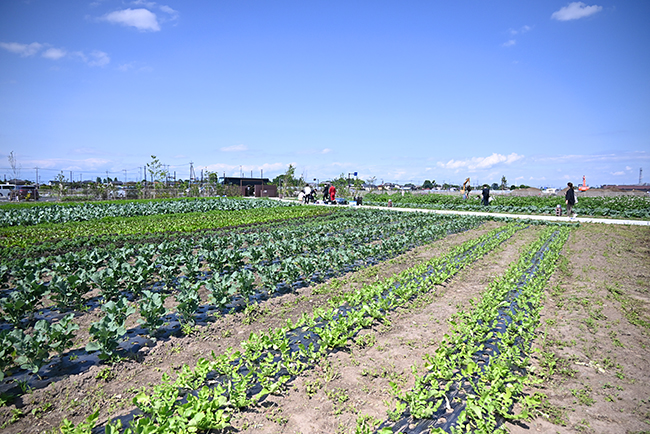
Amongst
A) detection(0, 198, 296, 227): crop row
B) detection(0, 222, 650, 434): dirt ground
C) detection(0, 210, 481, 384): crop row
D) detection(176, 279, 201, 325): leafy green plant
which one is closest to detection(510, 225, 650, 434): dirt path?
detection(0, 222, 650, 434): dirt ground

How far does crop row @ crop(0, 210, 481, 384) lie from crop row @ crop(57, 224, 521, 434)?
125cm

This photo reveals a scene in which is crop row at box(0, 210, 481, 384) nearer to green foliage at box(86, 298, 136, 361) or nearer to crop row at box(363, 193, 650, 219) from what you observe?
green foliage at box(86, 298, 136, 361)

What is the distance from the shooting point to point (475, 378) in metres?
4.13

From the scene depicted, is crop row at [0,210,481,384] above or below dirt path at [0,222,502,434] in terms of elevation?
above

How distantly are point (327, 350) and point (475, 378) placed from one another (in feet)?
5.91

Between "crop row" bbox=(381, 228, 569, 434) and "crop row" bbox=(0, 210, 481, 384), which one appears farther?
"crop row" bbox=(0, 210, 481, 384)

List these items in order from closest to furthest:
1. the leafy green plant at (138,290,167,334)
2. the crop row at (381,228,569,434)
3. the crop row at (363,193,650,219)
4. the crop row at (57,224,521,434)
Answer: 1. the crop row at (57,224,521,434)
2. the crop row at (381,228,569,434)
3. the leafy green plant at (138,290,167,334)
4. the crop row at (363,193,650,219)

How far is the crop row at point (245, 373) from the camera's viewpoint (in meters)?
3.09

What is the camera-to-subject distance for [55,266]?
24.6 feet

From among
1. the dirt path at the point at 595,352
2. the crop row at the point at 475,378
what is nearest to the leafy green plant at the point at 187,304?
the crop row at the point at 475,378

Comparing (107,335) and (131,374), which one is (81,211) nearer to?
(107,335)

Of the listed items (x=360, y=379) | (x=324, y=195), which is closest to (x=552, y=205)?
(x=324, y=195)

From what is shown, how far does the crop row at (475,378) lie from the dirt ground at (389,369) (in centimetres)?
19

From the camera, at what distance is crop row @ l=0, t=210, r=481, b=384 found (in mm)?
4312
